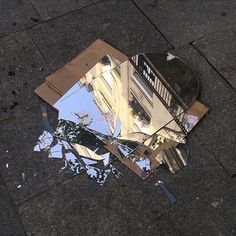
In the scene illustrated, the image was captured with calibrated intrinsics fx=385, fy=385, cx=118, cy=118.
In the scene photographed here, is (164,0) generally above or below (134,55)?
above

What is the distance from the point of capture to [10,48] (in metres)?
3.94

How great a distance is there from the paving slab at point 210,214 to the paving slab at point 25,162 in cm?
95

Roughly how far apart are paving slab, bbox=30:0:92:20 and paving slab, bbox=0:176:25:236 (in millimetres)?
2097

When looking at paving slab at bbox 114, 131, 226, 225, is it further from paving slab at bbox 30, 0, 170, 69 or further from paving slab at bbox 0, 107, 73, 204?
paving slab at bbox 30, 0, 170, 69

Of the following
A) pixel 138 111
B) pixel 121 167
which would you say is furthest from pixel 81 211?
pixel 138 111

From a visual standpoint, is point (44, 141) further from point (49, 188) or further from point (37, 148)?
point (49, 188)

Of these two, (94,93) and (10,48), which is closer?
(94,93)

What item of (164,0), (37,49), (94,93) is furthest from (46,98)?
(164,0)

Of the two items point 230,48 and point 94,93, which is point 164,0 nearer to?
point 230,48

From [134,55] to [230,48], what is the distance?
3.25 ft

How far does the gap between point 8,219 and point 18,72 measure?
147 centimetres

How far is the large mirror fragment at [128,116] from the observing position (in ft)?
10.4

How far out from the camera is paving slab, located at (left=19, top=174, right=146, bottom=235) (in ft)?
9.37

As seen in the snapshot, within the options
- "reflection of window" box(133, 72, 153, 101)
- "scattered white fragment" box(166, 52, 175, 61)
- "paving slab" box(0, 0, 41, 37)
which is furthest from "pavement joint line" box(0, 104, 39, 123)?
"scattered white fragment" box(166, 52, 175, 61)
